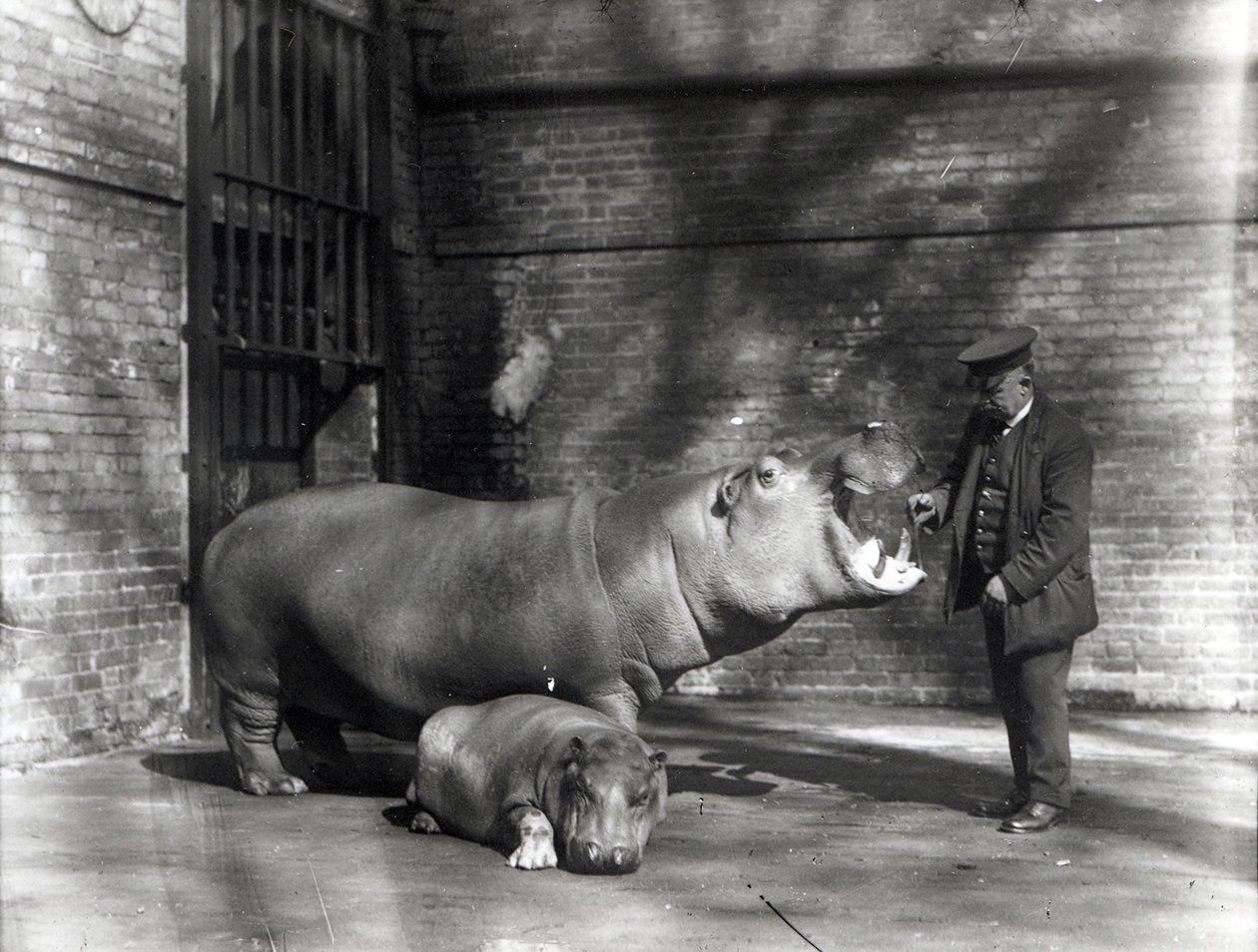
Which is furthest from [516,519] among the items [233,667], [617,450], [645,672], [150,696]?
[617,450]

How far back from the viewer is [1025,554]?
5.96 m

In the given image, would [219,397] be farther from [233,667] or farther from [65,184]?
[233,667]

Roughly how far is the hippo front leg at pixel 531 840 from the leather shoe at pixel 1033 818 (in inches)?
73.3

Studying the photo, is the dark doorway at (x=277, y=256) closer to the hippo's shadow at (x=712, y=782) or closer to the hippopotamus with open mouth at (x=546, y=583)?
the hippopotamus with open mouth at (x=546, y=583)

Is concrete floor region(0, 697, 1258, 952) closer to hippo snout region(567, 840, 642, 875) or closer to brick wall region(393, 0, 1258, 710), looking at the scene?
hippo snout region(567, 840, 642, 875)

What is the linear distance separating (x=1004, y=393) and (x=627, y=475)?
4.98m

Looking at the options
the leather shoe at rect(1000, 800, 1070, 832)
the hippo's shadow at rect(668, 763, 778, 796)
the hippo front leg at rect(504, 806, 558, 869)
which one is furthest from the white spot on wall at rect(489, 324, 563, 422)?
the hippo front leg at rect(504, 806, 558, 869)

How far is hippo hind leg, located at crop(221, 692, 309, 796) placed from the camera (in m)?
6.62

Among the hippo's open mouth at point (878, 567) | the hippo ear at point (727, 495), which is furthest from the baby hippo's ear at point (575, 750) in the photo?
the hippo's open mouth at point (878, 567)

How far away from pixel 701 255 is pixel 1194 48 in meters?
3.47

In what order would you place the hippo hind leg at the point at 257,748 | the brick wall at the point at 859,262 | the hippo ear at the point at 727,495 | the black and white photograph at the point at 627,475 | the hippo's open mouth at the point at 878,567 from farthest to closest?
1. the brick wall at the point at 859,262
2. the hippo hind leg at the point at 257,748
3. the hippo ear at the point at 727,495
4. the hippo's open mouth at the point at 878,567
5. the black and white photograph at the point at 627,475

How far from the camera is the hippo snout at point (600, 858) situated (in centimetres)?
512

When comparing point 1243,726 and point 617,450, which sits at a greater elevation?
point 617,450

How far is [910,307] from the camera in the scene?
1048 cm
